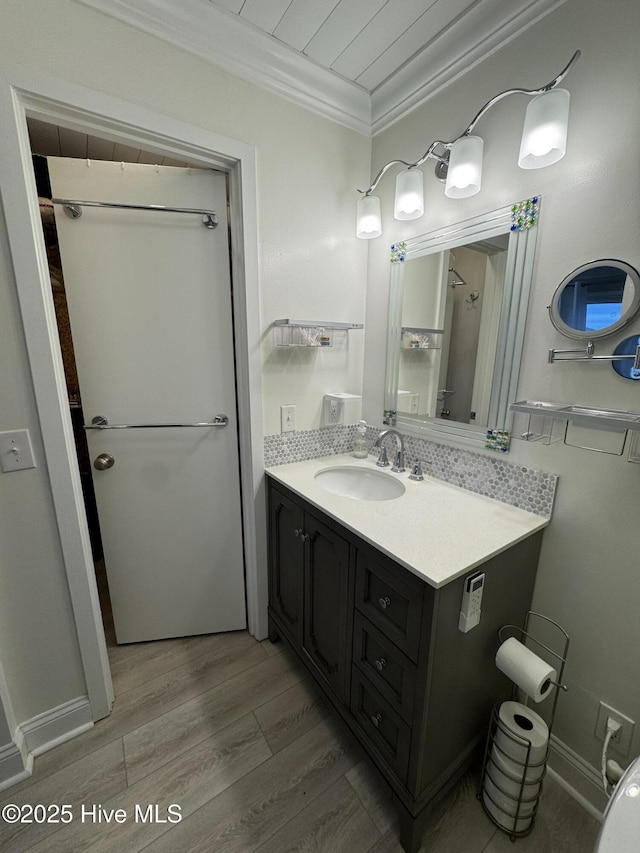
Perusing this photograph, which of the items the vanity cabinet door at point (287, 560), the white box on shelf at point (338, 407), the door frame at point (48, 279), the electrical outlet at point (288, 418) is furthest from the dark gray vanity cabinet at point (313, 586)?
the white box on shelf at point (338, 407)

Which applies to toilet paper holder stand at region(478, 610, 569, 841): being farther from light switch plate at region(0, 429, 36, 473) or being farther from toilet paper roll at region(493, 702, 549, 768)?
light switch plate at region(0, 429, 36, 473)

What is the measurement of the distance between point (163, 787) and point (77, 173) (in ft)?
6.96

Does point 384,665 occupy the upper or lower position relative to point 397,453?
lower

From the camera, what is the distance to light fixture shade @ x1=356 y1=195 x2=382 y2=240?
1489 mm

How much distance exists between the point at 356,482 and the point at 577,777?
47.7 inches

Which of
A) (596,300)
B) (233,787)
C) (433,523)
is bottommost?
(233,787)

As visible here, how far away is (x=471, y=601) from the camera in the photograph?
930mm

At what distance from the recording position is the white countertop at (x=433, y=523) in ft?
3.01

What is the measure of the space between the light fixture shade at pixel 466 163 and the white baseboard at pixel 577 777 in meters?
1.89

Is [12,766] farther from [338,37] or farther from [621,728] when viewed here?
[338,37]

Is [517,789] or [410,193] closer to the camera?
[517,789]

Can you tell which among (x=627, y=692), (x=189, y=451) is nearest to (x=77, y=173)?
(x=189, y=451)

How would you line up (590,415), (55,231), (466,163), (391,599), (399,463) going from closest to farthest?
1. (590,415)
2. (391,599)
3. (466,163)
4. (399,463)
5. (55,231)

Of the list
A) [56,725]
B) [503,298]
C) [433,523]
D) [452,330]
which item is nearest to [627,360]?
[503,298]
